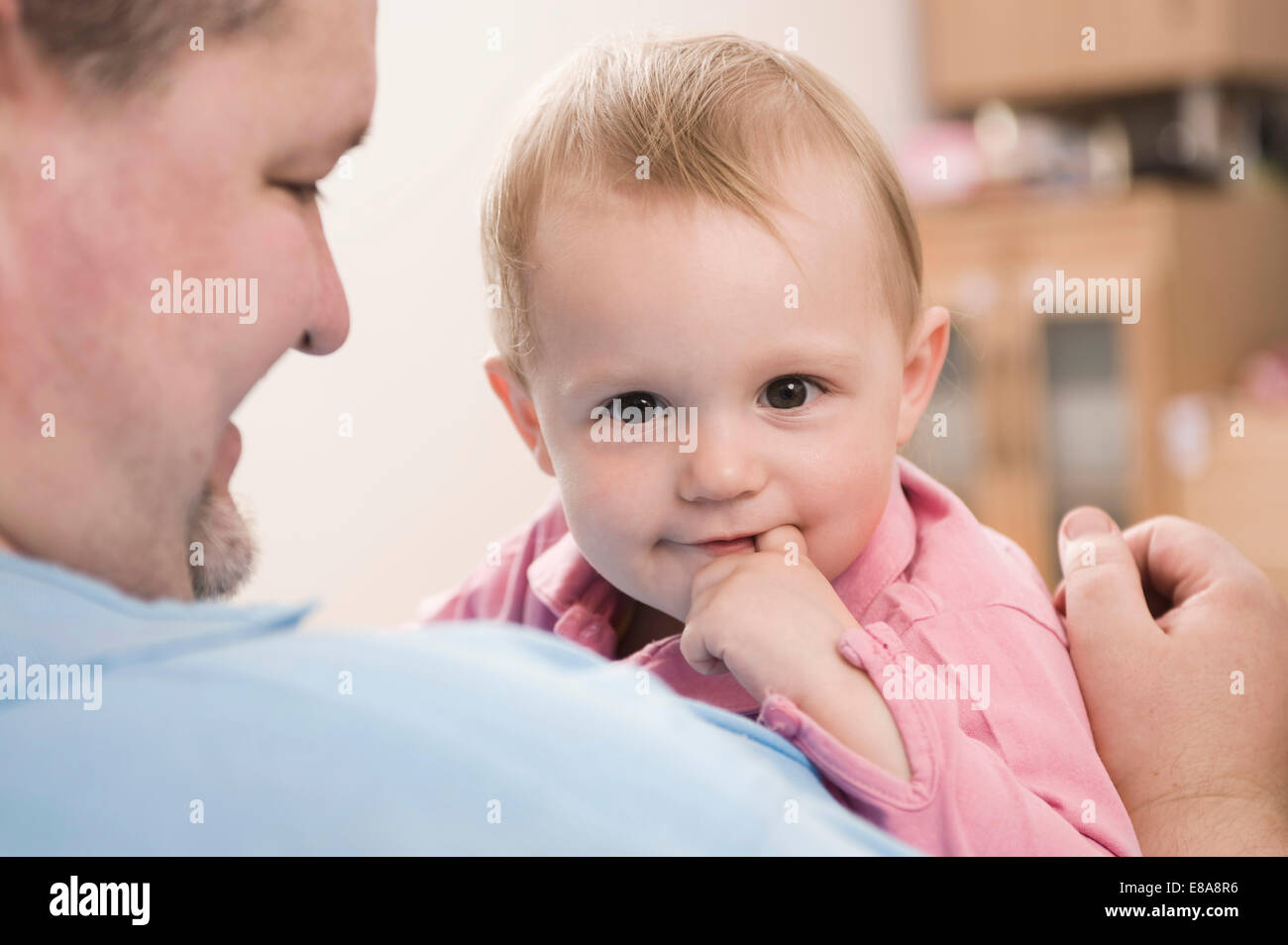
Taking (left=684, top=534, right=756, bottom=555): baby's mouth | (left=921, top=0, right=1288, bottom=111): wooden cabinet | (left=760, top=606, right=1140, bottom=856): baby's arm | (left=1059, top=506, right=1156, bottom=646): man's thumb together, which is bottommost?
(left=760, top=606, right=1140, bottom=856): baby's arm

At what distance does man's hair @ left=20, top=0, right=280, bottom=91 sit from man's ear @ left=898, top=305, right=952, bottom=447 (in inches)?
20.8

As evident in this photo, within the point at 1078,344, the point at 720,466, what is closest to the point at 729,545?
the point at 720,466

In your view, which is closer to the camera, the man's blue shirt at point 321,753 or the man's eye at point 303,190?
the man's blue shirt at point 321,753

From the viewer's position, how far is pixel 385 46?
3.41 meters

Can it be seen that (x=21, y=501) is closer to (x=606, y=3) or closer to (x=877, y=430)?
(x=877, y=430)

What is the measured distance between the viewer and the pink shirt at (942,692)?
2.46 feet

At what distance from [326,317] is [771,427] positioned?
274 mm

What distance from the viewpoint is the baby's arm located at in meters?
0.75

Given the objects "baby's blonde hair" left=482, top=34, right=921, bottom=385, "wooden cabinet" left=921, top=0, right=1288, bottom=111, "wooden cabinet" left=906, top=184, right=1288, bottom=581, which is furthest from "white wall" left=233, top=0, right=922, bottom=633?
"baby's blonde hair" left=482, top=34, right=921, bottom=385

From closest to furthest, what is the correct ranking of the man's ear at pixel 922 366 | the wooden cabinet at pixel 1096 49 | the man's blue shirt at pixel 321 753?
the man's blue shirt at pixel 321 753 → the man's ear at pixel 922 366 → the wooden cabinet at pixel 1096 49
